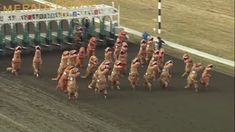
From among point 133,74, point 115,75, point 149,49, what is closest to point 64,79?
point 115,75

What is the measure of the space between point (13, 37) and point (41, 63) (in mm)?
2518

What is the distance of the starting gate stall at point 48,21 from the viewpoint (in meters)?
24.3

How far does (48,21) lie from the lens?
2525 centimetres

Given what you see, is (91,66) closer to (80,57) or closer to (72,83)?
(80,57)

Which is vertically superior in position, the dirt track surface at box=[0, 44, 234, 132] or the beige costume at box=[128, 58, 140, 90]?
the beige costume at box=[128, 58, 140, 90]

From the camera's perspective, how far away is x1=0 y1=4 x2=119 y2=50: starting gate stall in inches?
958

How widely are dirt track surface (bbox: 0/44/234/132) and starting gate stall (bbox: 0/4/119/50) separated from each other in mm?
3200

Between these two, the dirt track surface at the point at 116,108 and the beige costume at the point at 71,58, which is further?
the beige costume at the point at 71,58

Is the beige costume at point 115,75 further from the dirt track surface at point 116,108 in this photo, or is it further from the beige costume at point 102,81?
the beige costume at point 102,81

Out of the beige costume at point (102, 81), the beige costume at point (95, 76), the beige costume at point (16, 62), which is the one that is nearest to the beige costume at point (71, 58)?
the beige costume at point (95, 76)

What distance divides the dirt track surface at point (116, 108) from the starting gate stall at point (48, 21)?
3.20 meters

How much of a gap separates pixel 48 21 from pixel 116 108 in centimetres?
785

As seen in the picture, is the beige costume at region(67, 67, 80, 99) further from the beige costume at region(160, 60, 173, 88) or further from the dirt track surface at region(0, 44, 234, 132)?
the beige costume at region(160, 60, 173, 88)

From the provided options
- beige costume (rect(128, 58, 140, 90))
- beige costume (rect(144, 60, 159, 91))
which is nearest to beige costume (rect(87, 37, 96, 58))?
beige costume (rect(128, 58, 140, 90))
